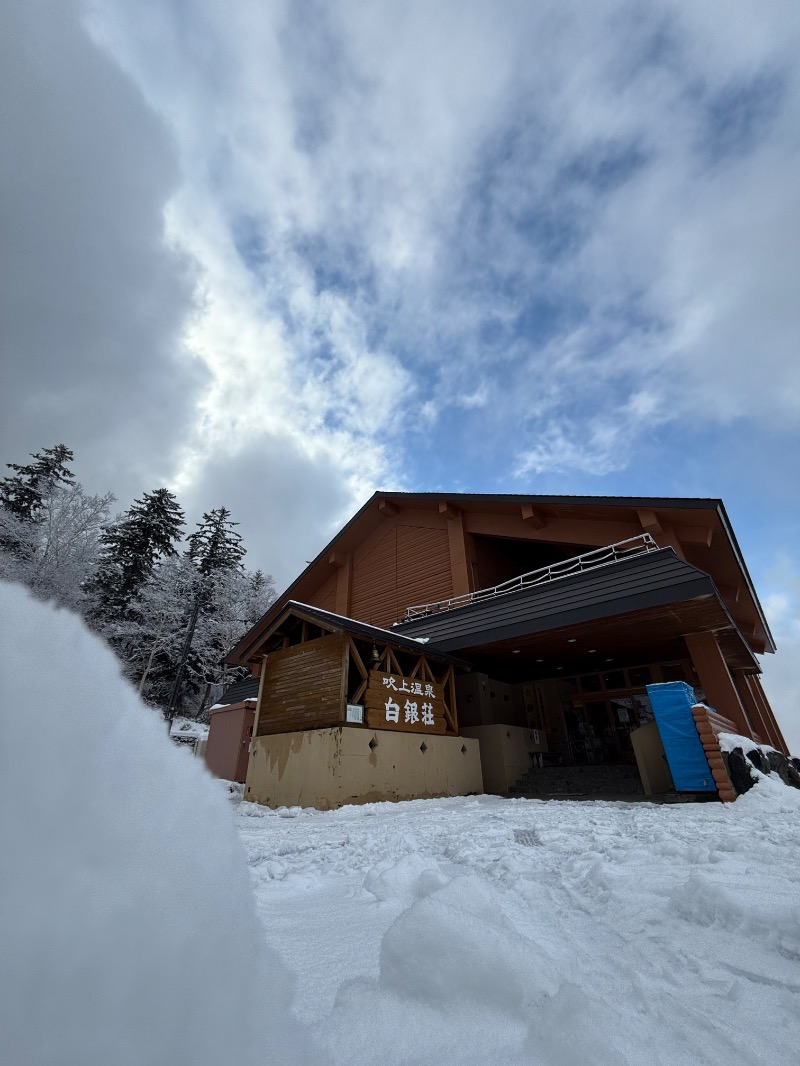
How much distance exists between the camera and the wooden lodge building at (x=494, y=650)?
9.96 metres

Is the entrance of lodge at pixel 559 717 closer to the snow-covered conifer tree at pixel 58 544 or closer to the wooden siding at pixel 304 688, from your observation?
the wooden siding at pixel 304 688

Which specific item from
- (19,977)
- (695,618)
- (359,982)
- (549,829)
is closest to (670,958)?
(359,982)

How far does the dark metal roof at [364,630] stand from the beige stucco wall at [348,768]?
1959 mm

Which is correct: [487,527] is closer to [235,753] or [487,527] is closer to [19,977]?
[235,753]

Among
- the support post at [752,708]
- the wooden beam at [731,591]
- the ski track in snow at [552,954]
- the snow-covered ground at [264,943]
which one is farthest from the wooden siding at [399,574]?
the snow-covered ground at [264,943]

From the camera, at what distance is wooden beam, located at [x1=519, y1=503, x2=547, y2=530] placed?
1362cm

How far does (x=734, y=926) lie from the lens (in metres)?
2.05

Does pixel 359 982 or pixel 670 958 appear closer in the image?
pixel 359 982

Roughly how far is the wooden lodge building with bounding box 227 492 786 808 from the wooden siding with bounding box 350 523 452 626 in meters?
0.06

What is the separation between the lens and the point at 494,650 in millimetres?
12742

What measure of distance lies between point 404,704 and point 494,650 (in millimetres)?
3114

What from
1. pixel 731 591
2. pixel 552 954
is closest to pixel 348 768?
pixel 552 954

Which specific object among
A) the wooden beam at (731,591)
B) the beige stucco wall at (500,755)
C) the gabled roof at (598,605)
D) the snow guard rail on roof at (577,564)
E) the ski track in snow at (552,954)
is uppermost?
the wooden beam at (731,591)

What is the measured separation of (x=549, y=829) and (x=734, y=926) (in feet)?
10.8
